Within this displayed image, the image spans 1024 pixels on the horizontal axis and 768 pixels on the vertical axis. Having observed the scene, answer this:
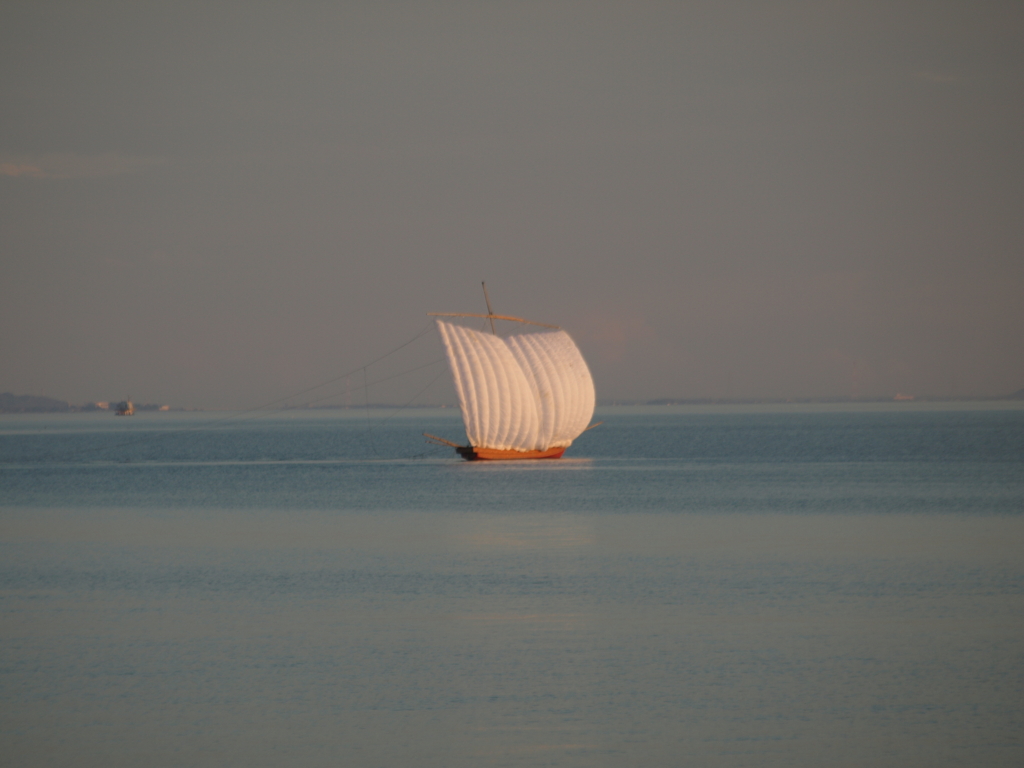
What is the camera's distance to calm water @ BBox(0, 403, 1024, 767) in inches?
614

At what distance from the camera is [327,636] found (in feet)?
72.6

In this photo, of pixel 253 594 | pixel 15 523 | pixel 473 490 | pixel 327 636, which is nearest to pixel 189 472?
pixel 473 490

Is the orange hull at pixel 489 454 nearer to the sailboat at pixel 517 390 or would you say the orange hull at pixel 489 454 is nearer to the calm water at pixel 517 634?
the sailboat at pixel 517 390

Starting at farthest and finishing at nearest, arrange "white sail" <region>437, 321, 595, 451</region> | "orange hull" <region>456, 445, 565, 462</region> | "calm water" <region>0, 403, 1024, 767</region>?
"orange hull" <region>456, 445, 565, 462</region> → "white sail" <region>437, 321, 595, 451</region> → "calm water" <region>0, 403, 1024, 767</region>

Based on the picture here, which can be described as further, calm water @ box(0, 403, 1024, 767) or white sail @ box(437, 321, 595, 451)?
white sail @ box(437, 321, 595, 451)

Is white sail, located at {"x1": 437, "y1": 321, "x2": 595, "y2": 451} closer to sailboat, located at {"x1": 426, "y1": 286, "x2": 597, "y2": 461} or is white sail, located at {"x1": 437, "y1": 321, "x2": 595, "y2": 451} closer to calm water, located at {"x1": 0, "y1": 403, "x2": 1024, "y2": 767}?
sailboat, located at {"x1": 426, "y1": 286, "x2": 597, "y2": 461}

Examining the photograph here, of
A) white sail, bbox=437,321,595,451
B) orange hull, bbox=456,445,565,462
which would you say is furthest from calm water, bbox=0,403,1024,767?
orange hull, bbox=456,445,565,462

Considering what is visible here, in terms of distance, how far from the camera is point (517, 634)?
22.1 meters

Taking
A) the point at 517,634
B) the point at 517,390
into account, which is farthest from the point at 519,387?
the point at 517,634

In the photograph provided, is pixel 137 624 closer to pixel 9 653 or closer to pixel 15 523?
pixel 9 653

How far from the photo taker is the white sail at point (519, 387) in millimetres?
72375

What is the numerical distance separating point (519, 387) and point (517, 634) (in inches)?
2039

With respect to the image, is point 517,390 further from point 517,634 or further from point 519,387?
point 517,634

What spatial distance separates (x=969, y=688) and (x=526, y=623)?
8.23 meters
